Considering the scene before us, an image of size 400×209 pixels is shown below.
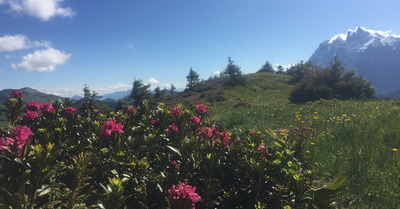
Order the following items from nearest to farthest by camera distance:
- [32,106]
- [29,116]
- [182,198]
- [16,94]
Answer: [182,198] < [29,116] < [32,106] < [16,94]

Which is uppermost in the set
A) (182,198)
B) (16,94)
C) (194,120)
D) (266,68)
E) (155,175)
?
(266,68)

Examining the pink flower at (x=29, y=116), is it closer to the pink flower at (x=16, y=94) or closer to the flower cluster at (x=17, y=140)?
the pink flower at (x=16, y=94)

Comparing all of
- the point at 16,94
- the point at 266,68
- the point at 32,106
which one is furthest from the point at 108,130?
the point at 266,68

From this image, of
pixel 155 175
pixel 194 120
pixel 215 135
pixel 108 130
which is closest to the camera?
pixel 155 175

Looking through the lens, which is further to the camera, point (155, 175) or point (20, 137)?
point (155, 175)

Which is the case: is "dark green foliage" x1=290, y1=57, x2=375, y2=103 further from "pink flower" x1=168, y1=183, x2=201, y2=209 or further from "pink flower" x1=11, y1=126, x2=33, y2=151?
"pink flower" x1=11, y1=126, x2=33, y2=151

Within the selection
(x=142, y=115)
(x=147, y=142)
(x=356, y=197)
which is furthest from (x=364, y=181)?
(x=142, y=115)

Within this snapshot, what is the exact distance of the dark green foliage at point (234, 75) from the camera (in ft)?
103

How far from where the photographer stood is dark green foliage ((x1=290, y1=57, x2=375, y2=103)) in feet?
54.7

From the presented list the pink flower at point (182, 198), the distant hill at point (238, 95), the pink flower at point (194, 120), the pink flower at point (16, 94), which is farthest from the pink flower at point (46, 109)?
the distant hill at point (238, 95)

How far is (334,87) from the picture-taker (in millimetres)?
17906

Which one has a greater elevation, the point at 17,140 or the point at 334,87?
the point at 334,87

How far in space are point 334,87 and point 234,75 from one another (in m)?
16.5

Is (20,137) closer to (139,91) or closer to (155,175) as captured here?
(155,175)
